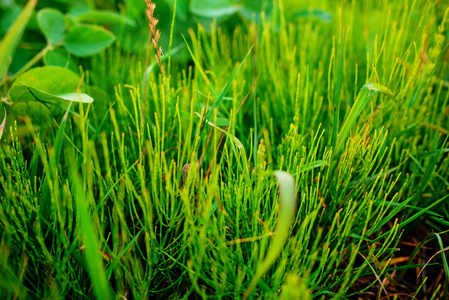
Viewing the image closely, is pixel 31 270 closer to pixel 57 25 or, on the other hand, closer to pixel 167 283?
pixel 167 283

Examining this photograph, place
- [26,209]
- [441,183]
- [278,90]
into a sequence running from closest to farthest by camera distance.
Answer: [26,209], [441,183], [278,90]

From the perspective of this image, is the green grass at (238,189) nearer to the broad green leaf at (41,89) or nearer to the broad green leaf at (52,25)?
the broad green leaf at (41,89)

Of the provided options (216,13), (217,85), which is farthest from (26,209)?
(216,13)

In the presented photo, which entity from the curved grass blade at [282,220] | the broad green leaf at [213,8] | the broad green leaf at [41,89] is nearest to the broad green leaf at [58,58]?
the broad green leaf at [41,89]

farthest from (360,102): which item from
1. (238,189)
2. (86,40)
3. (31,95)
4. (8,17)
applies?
(8,17)

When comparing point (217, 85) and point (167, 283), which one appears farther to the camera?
point (217, 85)
